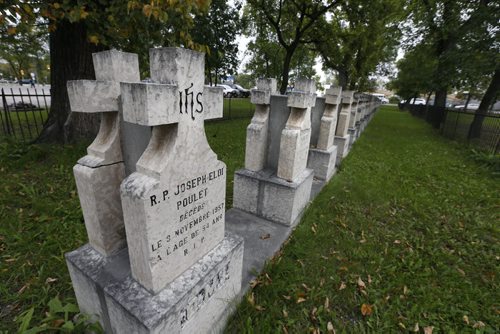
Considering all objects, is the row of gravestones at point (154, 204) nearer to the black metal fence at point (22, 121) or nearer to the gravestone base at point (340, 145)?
the gravestone base at point (340, 145)

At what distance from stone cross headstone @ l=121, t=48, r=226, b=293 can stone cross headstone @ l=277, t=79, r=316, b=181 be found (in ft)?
5.67

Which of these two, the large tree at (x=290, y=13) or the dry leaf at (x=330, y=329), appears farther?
the large tree at (x=290, y=13)

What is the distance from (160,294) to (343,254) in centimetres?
243

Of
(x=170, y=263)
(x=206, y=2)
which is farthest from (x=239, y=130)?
(x=170, y=263)


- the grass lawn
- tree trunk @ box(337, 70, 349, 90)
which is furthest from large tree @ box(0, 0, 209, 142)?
tree trunk @ box(337, 70, 349, 90)

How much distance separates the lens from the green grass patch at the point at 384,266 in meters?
2.33

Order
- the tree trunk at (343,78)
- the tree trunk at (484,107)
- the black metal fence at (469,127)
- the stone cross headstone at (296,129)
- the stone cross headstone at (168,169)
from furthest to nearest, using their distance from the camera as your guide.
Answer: the tree trunk at (343,78), the tree trunk at (484,107), the black metal fence at (469,127), the stone cross headstone at (296,129), the stone cross headstone at (168,169)

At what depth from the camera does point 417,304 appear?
250 cm

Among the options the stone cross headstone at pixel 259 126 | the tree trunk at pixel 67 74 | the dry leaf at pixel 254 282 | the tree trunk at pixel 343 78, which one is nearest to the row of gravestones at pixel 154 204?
the dry leaf at pixel 254 282

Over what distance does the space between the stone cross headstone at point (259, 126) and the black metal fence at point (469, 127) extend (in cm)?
908

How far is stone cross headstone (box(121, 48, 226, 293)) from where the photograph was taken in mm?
1276

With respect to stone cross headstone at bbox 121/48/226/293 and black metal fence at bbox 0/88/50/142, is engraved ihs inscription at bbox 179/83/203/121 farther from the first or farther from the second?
black metal fence at bbox 0/88/50/142

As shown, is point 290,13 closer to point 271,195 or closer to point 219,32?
point 219,32

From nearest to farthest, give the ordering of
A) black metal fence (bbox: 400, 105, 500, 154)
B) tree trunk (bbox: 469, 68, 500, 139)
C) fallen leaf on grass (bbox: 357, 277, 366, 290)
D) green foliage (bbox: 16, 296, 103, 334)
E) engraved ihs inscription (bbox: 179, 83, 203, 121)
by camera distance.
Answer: engraved ihs inscription (bbox: 179, 83, 203, 121) → green foliage (bbox: 16, 296, 103, 334) → fallen leaf on grass (bbox: 357, 277, 366, 290) → black metal fence (bbox: 400, 105, 500, 154) → tree trunk (bbox: 469, 68, 500, 139)
